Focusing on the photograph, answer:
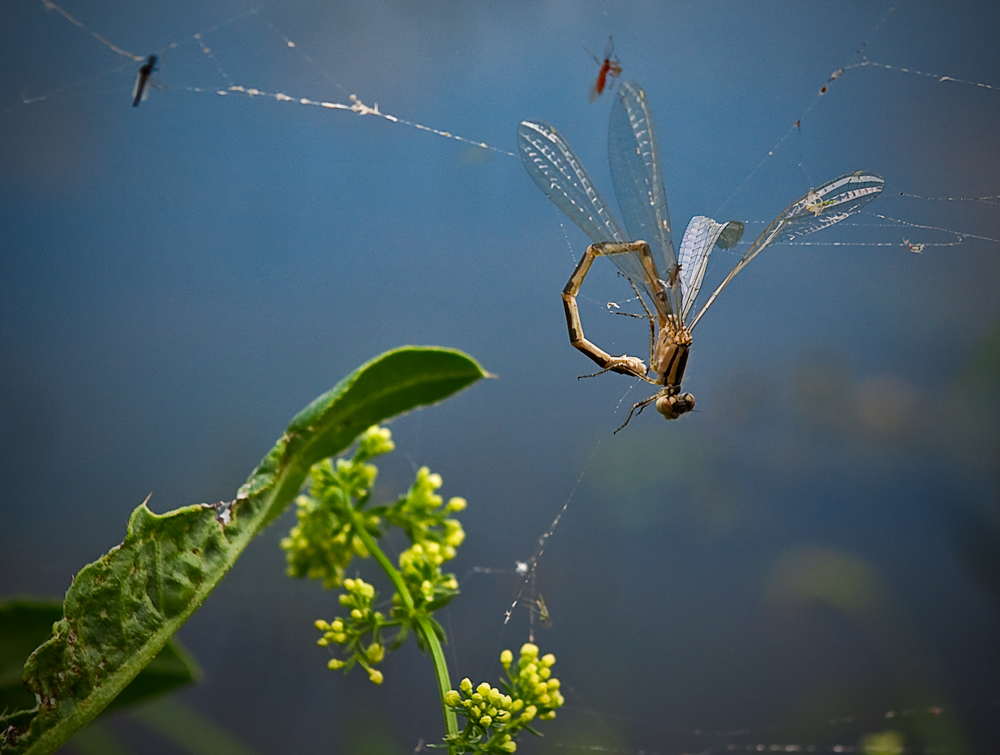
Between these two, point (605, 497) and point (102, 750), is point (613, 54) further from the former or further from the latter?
point (102, 750)

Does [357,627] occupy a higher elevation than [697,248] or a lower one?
lower

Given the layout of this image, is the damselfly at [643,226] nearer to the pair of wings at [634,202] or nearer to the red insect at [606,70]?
the pair of wings at [634,202]

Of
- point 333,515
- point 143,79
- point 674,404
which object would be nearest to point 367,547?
point 333,515

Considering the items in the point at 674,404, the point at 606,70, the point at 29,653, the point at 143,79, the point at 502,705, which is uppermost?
the point at 606,70

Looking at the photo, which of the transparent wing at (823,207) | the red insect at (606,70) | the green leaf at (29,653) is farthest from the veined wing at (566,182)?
the green leaf at (29,653)

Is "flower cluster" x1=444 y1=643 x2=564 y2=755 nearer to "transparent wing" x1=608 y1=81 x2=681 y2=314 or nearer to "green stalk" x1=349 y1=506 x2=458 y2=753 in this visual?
"green stalk" x1=349 y1=506 x2=458 y2=753

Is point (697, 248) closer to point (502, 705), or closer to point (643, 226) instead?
point (643, 226)

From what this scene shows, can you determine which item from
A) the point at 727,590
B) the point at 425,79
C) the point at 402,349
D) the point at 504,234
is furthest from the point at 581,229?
the point at 727,590
